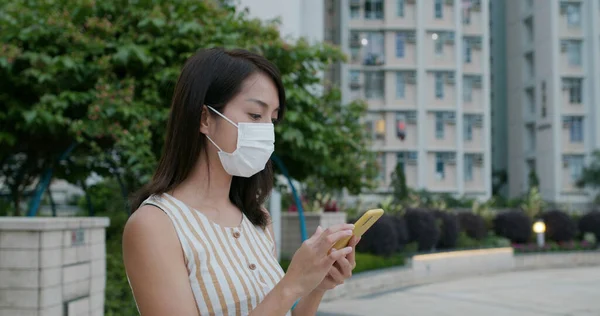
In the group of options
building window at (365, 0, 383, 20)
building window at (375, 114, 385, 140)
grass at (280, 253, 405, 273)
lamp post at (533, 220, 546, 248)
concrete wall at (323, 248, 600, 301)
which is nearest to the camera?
concrete wall at (323, 248, 600, 301)

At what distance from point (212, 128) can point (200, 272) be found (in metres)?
0.37

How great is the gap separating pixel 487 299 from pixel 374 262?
2.30m

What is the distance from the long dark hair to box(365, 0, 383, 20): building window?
112ft

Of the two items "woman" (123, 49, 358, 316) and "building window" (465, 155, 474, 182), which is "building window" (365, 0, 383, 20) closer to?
"building window" (465, 155, 474, 182)

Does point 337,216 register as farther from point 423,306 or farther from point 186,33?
point 186,33

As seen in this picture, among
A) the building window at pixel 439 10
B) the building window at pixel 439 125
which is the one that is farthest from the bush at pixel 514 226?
the building window at pixel 439 10

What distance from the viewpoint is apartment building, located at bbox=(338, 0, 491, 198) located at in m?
34.4

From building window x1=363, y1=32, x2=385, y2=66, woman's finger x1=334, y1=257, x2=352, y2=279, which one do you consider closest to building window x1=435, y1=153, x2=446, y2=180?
building window x1=363, y1=32, x2=385, y2=66

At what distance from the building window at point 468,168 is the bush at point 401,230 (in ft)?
73.2

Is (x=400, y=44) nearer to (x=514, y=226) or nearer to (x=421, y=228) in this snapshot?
(x=514, y=226)

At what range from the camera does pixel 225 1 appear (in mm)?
8992

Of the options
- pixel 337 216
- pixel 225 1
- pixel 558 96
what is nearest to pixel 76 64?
pixel 225 1

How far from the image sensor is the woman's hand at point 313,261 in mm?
1447

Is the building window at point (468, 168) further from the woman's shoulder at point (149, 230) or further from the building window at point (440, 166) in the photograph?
the woman's shoulder at point (149, 230)
